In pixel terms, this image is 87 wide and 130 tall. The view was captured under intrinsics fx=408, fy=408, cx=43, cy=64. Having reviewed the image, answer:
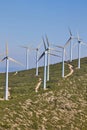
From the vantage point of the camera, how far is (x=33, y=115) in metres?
84.6

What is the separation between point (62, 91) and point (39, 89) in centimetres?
701

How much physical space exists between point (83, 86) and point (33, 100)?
2583 centimetres

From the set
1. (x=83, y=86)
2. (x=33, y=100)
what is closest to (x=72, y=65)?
(x=83, y=86)

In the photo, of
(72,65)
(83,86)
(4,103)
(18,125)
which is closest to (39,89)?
(83,86)

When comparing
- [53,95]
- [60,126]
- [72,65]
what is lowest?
[60,126]

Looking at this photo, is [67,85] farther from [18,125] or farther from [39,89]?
[18,125]

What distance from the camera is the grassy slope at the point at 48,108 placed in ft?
260

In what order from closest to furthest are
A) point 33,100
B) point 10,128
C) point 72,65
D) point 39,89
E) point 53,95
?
1. point 10,128
2. point 33,100
3. point 53,95
4. point 39,89
5. point 72,65

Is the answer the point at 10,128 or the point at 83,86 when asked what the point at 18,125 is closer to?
the point at 10,128

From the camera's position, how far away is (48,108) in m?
91.8

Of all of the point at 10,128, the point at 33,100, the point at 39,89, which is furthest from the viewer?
the point at 39,89

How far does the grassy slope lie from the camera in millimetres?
79387

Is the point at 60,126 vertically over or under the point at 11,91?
under

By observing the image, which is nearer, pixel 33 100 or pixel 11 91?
pixel 33 100
